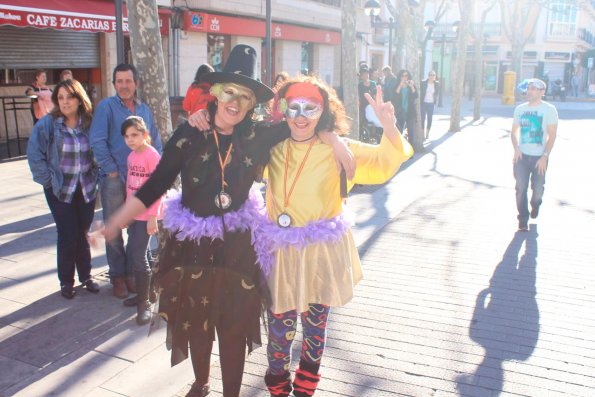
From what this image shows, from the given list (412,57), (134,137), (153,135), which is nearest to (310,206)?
(134,137)

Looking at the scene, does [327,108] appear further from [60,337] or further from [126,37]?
[126,37]

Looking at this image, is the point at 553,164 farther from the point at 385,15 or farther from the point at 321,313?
the point at 385,15

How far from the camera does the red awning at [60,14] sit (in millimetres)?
11250

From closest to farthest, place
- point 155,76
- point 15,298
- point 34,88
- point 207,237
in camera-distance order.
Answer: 1. point 207,237
2. point 15,298
3. point 155,76
4. point 34,88

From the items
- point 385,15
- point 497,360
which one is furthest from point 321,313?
point 385,15

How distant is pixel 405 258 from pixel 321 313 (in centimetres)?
321

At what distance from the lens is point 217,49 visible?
2002 centimetres

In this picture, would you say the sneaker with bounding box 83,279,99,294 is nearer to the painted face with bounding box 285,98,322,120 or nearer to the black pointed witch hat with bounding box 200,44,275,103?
the black pointed witch hat with bounding box 200,44,275,103

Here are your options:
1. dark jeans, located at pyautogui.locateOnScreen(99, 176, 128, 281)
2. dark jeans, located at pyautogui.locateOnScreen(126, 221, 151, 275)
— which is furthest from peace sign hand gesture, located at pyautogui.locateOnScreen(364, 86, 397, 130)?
dark jeans, located at pyautogui.locateOnScreen(99, 176, 128, 281)

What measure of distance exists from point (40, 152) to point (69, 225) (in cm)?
61

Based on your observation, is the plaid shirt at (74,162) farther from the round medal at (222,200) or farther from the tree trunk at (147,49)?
the round medal at (222,200)

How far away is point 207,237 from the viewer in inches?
122

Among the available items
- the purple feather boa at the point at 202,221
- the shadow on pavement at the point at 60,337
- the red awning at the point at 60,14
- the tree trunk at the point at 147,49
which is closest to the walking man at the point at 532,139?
the tree trunk at the point at 147,49

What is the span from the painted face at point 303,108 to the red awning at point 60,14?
8.02 meters
